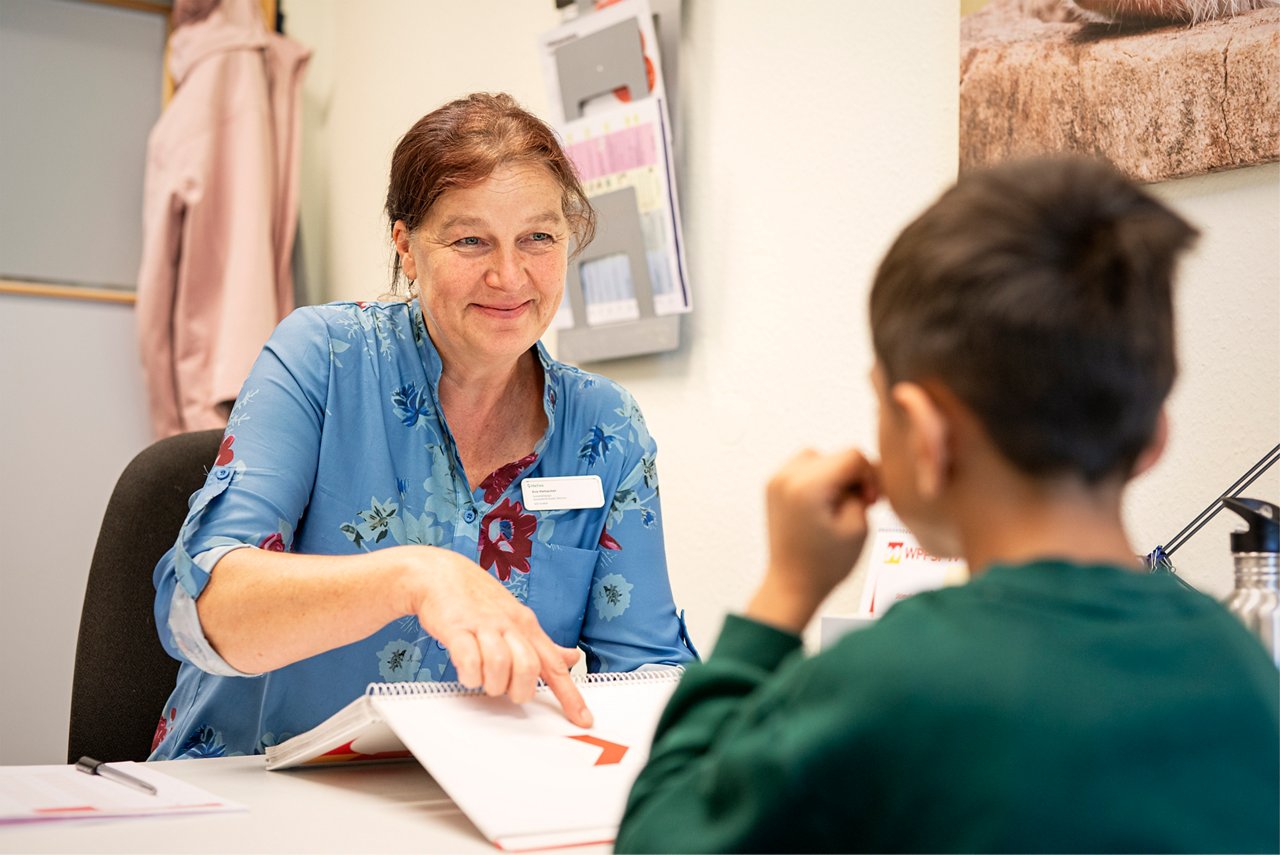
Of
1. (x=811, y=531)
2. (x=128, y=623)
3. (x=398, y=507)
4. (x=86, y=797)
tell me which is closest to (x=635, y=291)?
(x=398, y=507)

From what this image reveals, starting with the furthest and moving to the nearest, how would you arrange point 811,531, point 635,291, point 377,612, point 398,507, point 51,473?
point 51,473
point 635,291
point 398,507
point 377,612
point 811,531

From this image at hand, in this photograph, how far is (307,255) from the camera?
10.8ft

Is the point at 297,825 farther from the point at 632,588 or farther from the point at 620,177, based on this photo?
the point at 620,177

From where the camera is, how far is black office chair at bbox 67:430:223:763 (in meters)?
1.37

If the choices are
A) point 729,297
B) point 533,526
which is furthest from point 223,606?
point 729,297

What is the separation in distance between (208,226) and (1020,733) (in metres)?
2.83

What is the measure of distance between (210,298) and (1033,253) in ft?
9.05

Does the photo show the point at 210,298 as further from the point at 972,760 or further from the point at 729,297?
the point at 972,760

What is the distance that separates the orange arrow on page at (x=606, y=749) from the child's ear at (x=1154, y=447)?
18.4 inches

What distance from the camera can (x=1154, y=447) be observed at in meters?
0.55

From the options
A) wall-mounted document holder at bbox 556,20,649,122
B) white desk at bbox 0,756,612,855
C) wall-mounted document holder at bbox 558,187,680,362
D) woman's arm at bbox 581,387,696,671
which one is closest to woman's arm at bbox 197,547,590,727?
white desk at bbox 0,756,612,855

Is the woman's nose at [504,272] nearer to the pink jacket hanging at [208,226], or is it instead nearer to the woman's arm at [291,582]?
the woman's arm at [291,582]

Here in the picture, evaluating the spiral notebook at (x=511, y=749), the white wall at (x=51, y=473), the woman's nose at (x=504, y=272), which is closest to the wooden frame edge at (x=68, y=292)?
the white wall at (x=51, y=473)

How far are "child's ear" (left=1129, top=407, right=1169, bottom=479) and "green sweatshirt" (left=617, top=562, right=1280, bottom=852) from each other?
0.06 m
